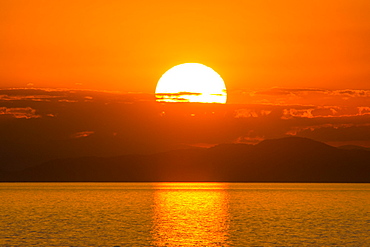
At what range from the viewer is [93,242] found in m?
69.4

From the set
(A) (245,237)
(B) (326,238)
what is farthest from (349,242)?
(A) (245,237)

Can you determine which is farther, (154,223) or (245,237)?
(154,223)

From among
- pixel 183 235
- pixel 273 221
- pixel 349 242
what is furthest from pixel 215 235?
pixel 273 221

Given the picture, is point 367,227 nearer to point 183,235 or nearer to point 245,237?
point 245,237

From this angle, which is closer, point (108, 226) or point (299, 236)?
point (299, 236)

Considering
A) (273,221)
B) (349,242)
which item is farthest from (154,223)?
(349,242)

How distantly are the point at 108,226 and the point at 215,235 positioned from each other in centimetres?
1862

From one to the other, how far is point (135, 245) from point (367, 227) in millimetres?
39570

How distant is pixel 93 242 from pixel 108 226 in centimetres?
2039

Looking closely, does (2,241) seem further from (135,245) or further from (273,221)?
(273,221)

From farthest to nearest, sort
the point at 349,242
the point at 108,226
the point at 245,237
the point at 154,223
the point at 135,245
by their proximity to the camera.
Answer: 1. the point at 154,223
2. the point at 108,226
3. the point at 245,237
4. the point at 349,242
5. the point at 135,245

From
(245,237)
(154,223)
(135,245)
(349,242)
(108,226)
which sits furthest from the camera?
(154,223)

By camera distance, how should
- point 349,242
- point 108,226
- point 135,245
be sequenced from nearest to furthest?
1. point 135,245
2. point 349,242
3. point 108,226

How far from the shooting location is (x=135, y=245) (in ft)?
219
